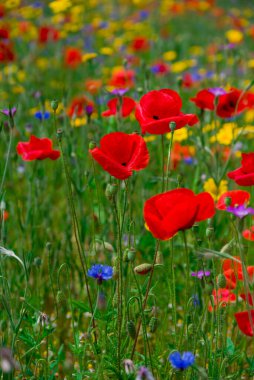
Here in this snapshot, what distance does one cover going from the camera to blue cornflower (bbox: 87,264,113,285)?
4.50 feet

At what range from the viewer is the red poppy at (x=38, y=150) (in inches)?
62.0

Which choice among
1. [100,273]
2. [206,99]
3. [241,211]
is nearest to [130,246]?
[100,273]

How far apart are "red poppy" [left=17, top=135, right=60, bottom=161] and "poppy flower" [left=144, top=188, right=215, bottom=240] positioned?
1.66 ft

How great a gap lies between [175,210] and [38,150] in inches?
24.0

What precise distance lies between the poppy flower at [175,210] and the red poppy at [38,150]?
19.9 inches

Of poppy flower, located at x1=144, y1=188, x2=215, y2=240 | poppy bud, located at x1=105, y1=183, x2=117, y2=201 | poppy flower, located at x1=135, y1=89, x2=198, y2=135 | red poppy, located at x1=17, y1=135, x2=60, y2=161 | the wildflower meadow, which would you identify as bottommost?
the wildflower meadow

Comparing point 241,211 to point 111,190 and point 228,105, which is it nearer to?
point 111,190

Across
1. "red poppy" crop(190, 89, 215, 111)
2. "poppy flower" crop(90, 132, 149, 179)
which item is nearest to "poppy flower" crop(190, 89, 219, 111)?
"red poppy" crop(190, 89, 215, 111)

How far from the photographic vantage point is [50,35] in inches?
175

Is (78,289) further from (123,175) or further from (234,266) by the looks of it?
(123,175)

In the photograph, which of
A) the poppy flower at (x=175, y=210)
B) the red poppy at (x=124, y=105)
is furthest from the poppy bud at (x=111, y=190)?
the red poppy at (x=124, y=105)

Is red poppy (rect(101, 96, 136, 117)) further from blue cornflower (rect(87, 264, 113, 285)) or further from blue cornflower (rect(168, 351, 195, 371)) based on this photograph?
blue cornflower (rect(168, 351, 195, 371))

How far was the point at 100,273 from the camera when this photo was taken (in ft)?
4.54

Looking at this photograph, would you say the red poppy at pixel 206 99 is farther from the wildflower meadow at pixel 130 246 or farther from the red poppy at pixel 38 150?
the red poppy at pixel 38 150
